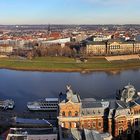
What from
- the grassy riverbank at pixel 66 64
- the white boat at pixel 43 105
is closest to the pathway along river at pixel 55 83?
the white boat at pixel 43 105

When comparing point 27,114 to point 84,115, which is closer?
point 84,115

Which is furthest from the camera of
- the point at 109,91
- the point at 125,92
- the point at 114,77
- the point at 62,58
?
the point at 62,58

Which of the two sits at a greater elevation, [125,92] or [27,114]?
[125,92]

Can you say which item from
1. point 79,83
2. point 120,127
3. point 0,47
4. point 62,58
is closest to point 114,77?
point 79,83

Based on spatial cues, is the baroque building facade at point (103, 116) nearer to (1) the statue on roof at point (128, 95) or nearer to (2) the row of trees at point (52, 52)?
(1) the statue on roof at point (128, 95)

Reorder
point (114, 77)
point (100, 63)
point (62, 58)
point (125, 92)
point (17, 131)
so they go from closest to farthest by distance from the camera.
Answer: point (17, 131) → point (125, 92) → point (114, 77) → point (100, 63) → point (62, 58)

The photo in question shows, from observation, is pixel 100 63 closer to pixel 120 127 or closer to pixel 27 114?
pixel 27 114

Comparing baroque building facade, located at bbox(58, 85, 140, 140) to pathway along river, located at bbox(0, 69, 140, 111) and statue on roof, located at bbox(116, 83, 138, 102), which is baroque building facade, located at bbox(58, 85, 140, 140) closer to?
statue on roof, located at bbox(116, 83, 138, 102)
